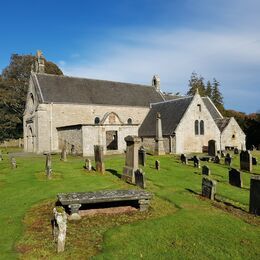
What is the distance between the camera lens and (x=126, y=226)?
938 centimetres

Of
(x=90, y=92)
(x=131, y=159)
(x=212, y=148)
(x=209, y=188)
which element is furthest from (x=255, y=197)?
(x=90, y=92)

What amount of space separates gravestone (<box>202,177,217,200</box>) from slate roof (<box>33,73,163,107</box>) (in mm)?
28136

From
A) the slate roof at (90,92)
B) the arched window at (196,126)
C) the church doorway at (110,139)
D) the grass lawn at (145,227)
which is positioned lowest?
the grass lawn at (145,227)

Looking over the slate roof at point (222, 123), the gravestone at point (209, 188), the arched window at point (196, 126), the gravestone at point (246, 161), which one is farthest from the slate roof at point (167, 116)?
the gravestone at point (209, 188)

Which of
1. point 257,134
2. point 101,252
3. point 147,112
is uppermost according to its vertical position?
point 147,112

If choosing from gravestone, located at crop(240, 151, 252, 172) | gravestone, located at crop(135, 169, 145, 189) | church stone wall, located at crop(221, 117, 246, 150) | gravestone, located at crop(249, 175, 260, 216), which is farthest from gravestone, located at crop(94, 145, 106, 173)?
church stone wall, located at crop(221, 117, 246, 150)

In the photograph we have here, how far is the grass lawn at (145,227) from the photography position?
7.52 meters

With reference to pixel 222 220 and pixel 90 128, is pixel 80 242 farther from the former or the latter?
pixel 90 128

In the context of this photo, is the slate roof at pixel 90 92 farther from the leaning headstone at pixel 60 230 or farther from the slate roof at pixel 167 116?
the leaning headstone at pixel 60 230

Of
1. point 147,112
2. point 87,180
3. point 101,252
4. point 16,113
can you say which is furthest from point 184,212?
point 16,113

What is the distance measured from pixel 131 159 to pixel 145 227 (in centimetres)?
766

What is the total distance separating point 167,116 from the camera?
124ft

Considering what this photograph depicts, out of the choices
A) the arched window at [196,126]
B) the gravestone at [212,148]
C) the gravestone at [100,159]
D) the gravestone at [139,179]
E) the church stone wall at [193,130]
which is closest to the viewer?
the gravestone at [139,179]

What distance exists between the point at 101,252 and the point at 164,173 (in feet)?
39.5
